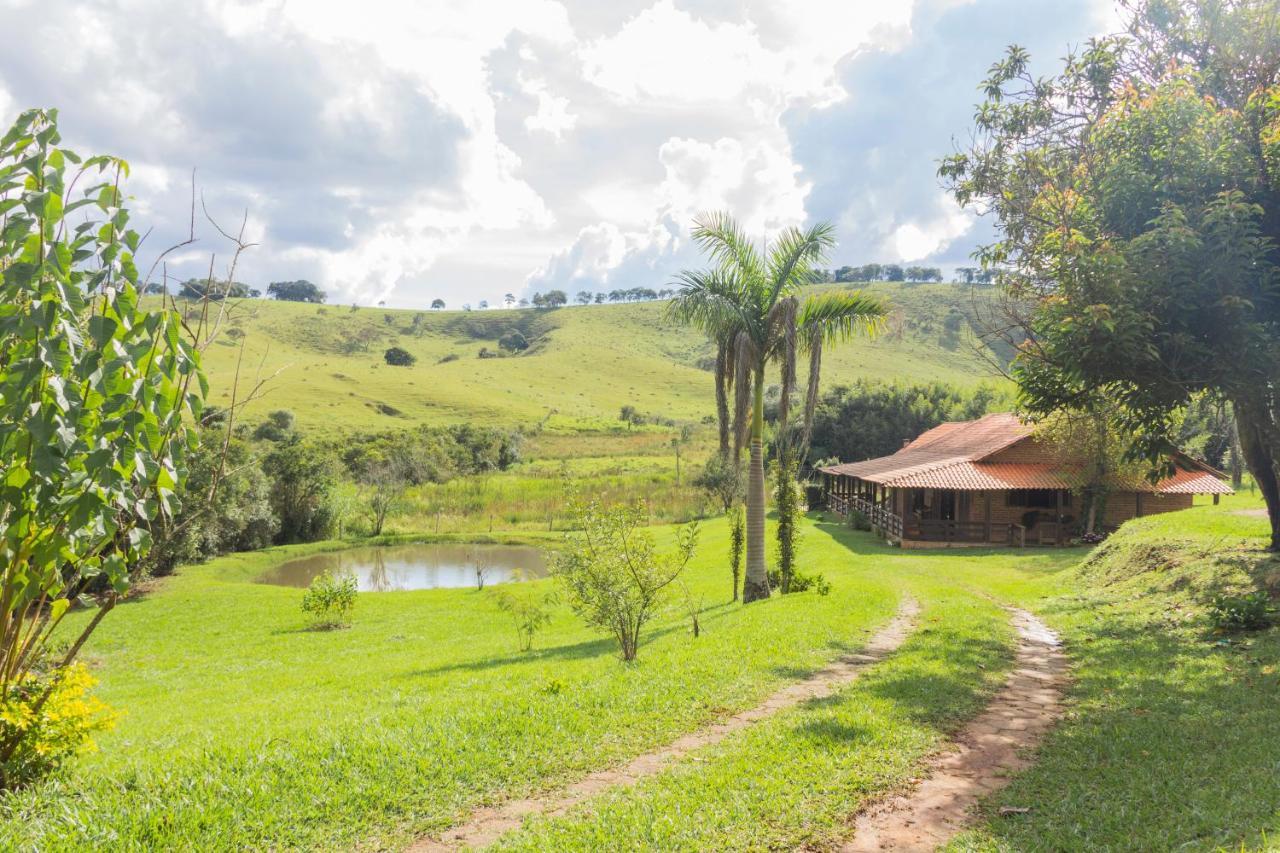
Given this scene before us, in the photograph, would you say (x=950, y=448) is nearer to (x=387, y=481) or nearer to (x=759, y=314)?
(x=759, y=314)

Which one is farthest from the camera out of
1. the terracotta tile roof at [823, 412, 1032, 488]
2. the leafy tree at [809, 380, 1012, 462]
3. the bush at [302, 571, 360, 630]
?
the leafy tree at [809, 380, 1012, 462]

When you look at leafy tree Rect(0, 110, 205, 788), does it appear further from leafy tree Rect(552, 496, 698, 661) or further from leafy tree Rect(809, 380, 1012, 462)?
leafy tree Rect(809, 380, 1012, 462)

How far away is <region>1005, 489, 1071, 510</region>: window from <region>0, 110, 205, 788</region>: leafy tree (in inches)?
1279

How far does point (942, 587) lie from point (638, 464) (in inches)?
1941

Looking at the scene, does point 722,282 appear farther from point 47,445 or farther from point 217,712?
point 47,445

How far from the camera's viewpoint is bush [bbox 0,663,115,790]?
4.67 m

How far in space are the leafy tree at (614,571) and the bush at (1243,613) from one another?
25.5 ft

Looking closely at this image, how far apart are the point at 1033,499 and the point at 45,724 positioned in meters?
33.3

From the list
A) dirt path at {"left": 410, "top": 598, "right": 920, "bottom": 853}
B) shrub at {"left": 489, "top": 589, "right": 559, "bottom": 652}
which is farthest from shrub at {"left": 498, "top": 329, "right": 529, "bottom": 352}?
dirt path at {"left": 410, "top": 598, "right": 920, "bottom": 853}

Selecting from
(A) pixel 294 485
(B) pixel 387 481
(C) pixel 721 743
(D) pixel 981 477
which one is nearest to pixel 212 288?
(C) pixel 721 743

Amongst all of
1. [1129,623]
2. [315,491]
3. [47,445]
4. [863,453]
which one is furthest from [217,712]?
[863,453]

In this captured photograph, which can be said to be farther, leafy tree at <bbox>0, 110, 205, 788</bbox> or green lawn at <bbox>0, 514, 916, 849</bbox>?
green lawn at <bbox>0, 514, 916, 849</bbox>

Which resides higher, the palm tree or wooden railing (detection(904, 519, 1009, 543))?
the palm tree

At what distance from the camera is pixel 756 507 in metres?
16.1
